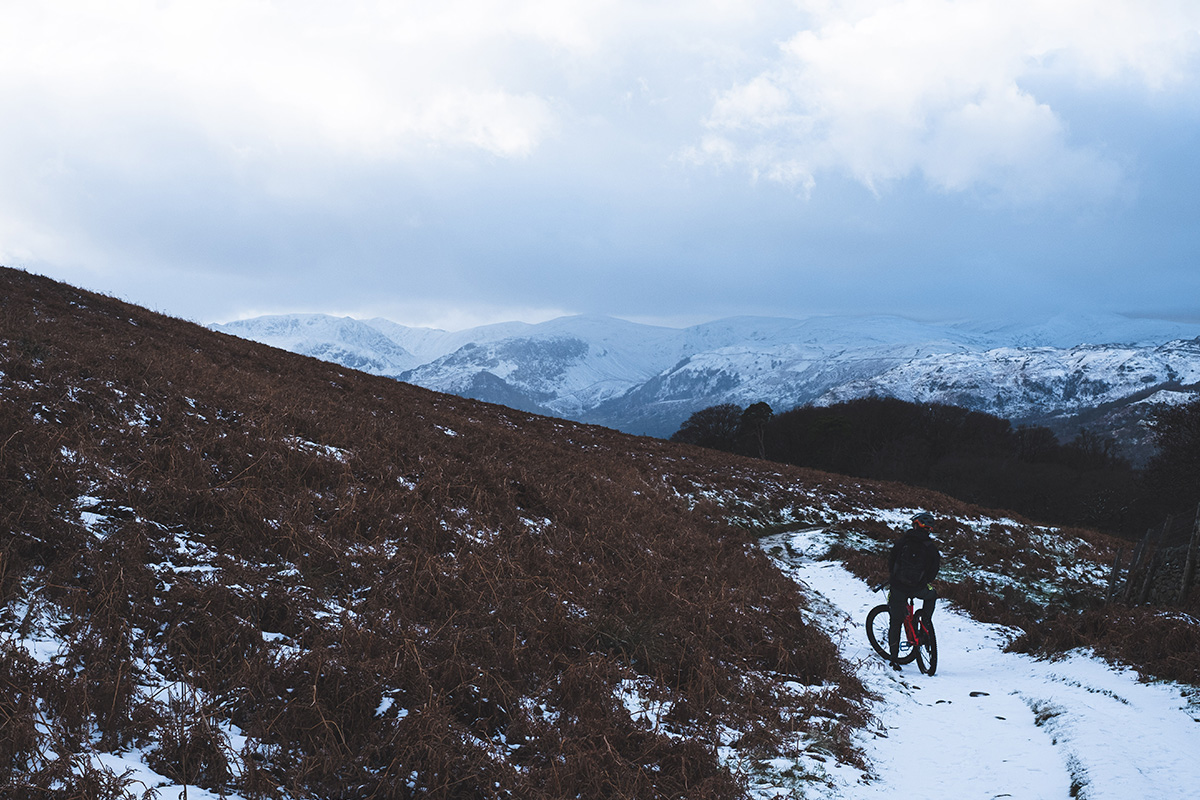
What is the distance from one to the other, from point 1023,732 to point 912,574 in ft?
9.80

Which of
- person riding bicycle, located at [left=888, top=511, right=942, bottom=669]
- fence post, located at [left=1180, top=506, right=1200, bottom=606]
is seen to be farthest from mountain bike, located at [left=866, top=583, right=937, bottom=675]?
fence post, located at [left=1180, top=506, right=1200, bottom=606]

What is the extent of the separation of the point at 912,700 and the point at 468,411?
21627mm

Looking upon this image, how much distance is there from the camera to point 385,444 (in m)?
12.8

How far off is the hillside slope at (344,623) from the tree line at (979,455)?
41.3 m

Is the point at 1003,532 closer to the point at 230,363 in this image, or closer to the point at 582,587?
the point at 582,587

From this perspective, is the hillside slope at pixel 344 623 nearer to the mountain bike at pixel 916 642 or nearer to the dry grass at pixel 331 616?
the dry grass at pixel 331 616

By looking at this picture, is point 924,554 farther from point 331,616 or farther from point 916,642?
point 331,616

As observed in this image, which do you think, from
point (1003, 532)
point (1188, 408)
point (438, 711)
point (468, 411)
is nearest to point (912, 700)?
point (438, 711)

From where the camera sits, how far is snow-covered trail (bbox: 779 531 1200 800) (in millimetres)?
5508

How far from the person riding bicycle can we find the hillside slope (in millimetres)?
1233

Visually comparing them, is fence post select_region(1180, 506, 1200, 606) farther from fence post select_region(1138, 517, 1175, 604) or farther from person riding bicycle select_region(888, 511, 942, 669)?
person riding bicycle select_region(888, 511, 942, 669)

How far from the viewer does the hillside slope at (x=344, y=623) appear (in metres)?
4.46

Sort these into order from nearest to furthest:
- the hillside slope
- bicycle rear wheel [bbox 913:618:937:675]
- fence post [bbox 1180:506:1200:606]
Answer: the hillside slope, bicycle rear wheel [bbox 913:618:937:675], fence post [bbox 1180:506:1200:606]

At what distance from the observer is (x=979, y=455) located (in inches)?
2788
